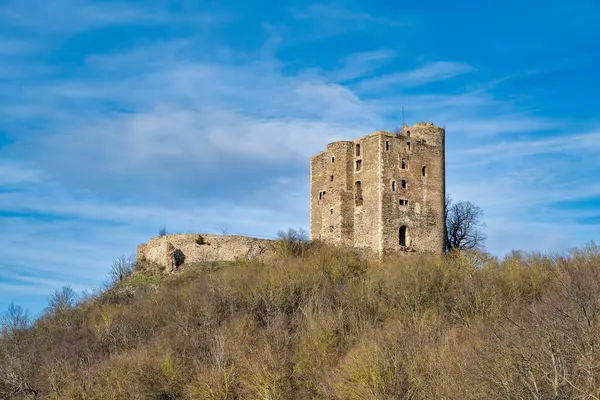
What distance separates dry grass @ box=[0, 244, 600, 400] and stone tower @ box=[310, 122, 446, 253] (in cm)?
226

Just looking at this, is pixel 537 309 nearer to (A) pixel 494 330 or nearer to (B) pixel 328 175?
(A) pixel 494 330

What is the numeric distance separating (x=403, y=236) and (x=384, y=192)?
3.30 m

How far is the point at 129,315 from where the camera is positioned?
50125 millimetres

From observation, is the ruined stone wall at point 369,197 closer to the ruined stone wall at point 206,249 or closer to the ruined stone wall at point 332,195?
the ruined stone wall at point 332,195

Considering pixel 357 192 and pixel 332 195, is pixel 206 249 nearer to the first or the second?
pixel 332 195

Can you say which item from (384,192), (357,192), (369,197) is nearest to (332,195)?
(357,192)

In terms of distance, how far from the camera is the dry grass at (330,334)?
30.6 m

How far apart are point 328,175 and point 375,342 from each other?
21.5 meters

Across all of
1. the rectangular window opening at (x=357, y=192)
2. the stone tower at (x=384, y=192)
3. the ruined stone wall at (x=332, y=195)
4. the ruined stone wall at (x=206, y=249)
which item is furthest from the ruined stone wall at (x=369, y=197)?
the ruined stone wall at (x=206, y=249)

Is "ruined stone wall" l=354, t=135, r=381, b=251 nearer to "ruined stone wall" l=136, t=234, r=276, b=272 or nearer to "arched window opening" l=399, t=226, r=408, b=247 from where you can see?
"arched window opening" l=399, t=226, r=408, b=247

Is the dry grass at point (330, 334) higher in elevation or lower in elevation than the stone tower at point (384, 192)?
lower

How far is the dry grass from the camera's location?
30594 millimetres

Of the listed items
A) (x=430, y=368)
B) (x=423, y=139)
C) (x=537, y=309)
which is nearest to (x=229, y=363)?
(x=430, y=368)

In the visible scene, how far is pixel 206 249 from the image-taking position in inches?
2116
